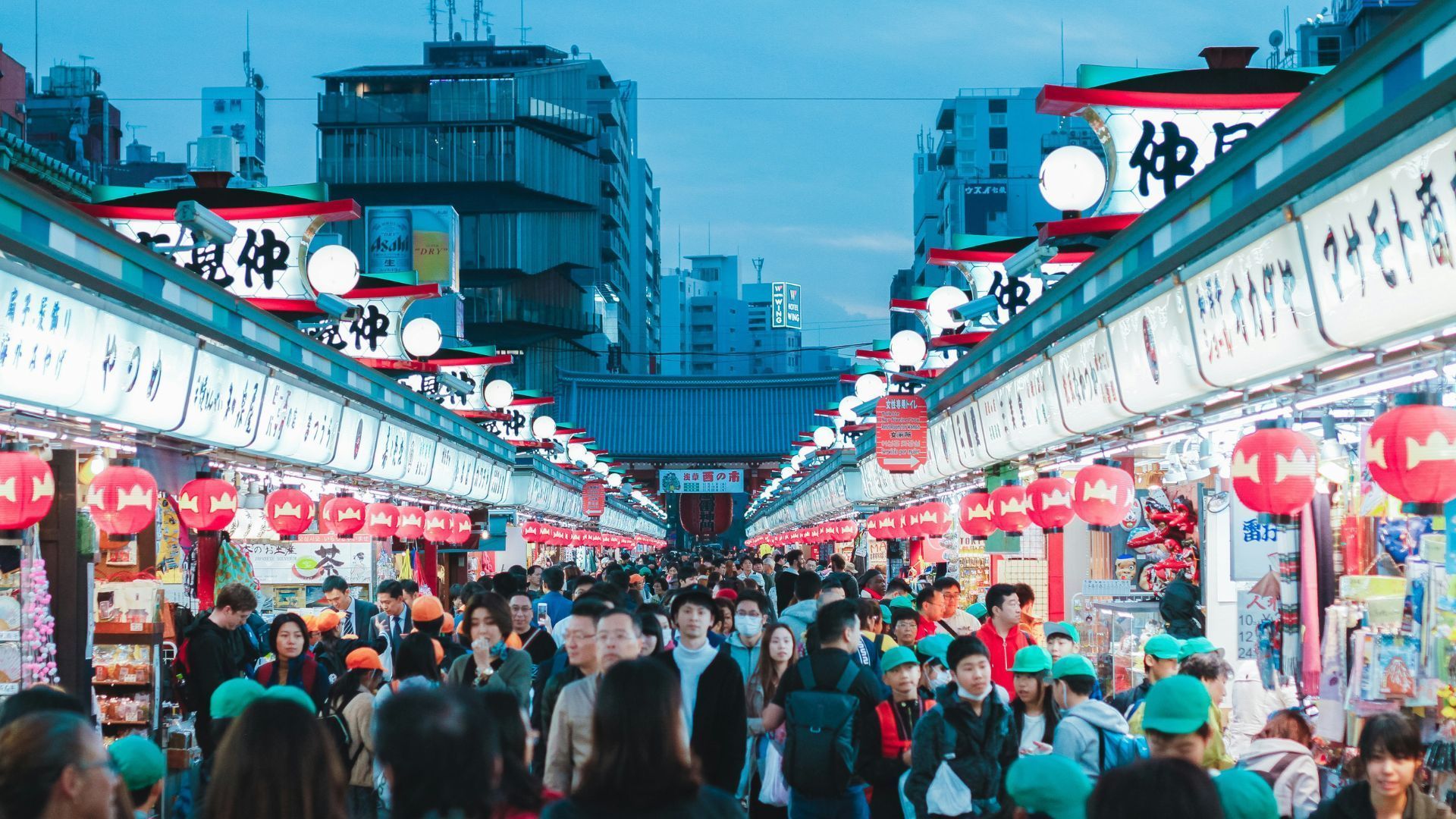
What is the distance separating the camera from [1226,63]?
11617 millimetres

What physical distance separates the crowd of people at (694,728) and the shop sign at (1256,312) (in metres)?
1.77

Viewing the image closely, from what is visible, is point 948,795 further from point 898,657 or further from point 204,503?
point 204,503

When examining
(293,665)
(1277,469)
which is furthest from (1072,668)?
(293,665)

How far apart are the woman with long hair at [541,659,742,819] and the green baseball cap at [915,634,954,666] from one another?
6007 millimetres

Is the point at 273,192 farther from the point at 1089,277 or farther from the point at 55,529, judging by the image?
the point at 1089,277

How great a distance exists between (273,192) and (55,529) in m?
5.13

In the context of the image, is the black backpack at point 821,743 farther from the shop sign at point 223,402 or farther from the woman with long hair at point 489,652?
the shop sign at point 223,402

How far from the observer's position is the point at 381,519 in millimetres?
19922

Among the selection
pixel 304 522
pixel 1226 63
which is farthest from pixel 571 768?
pixel 304 522

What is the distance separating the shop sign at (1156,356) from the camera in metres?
8.77

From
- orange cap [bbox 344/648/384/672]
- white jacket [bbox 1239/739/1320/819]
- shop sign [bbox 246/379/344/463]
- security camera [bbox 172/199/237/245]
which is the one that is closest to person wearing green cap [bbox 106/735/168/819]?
orange cap [bbox 344/648/384/672]

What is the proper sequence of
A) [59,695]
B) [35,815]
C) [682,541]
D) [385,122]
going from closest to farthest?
1. [35,815]
2. [59,695]
3. [385,122]
4. [682,541]

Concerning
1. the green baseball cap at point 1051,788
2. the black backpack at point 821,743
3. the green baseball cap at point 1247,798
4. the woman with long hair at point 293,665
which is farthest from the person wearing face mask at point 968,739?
the woman with long hair at point 293,665

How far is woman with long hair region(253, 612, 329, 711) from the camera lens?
1061 centimetres
